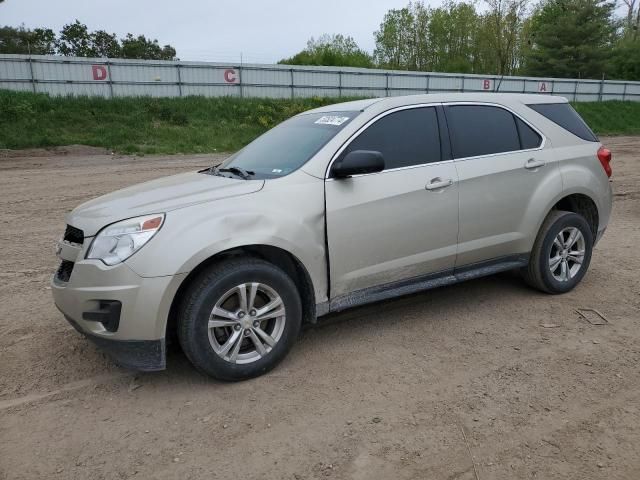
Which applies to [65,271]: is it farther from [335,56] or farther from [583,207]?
[335,56]

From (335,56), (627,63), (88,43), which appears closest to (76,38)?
(88,43)

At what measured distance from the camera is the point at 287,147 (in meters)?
4.11

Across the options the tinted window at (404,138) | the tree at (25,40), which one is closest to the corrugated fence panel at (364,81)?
the tinted window at (404,138)

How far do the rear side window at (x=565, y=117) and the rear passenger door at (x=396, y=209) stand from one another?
3.97 feet

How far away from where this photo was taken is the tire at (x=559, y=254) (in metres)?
4.62

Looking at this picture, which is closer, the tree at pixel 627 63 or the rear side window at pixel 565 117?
the rear side window at pixel 565 117

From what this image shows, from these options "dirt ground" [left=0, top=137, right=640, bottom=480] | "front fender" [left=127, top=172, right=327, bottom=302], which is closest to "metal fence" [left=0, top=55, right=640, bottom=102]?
"dirt ground" [left=0, top=137, right=640, bottom=480]

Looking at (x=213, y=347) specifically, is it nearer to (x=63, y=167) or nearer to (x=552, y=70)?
(x=63, y=167)

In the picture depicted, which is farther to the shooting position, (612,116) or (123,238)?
(612,116)

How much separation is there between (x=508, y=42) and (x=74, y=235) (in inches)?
2102

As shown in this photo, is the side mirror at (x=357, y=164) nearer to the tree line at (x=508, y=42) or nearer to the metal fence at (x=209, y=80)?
the metal fence at (x=209, y=80)

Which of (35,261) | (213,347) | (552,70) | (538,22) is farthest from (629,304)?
(538,22)

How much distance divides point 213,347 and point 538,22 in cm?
6529

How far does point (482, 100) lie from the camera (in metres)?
4.52
